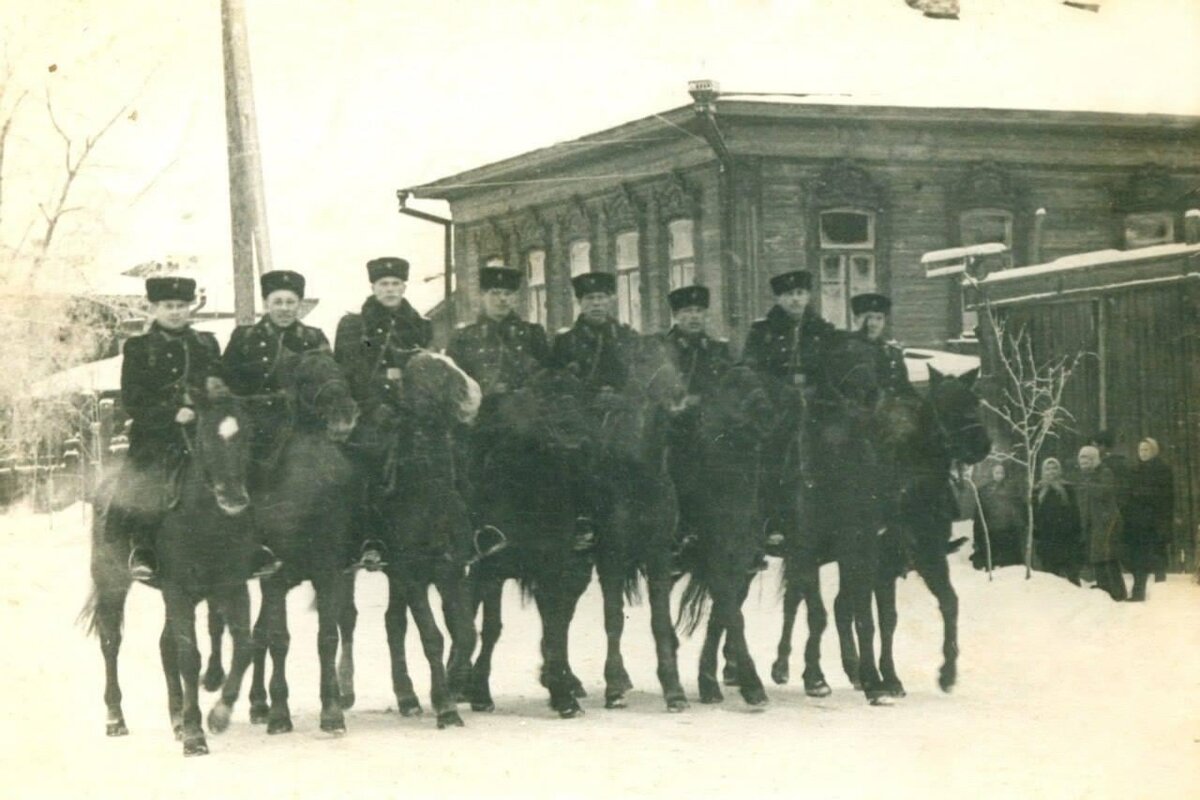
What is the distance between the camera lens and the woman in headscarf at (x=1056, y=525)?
9.41m

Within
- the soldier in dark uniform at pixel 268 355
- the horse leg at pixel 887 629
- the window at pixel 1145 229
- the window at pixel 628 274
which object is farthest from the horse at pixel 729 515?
the window at pixel 628 274

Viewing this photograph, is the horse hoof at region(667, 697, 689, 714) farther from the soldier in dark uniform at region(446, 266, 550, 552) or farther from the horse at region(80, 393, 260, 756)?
the horse at region(80, 393, 260, 756)

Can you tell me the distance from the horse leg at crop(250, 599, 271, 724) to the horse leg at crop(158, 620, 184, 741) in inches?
19.3

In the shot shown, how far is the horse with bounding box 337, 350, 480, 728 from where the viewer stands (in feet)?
23.7

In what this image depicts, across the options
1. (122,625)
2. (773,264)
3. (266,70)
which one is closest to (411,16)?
(266,70)

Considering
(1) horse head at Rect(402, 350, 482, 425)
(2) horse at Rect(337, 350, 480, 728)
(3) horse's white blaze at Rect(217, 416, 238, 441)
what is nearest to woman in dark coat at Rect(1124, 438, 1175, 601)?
(2) horse at Rect(337, 350, 480, 728)

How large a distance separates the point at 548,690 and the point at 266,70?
416 cm

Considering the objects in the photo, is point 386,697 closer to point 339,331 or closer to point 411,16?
point 339,331

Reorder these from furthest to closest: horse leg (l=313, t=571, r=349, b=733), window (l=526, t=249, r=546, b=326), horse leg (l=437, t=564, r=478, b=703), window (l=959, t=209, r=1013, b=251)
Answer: window (l=526, t=249, r=546, b=326) → window (l=959, t=209, r=1013, b=251) → horse leg (l=437, t=564, r=478, b=703) → horse leg (l=313, t=571, r=349, b=733)

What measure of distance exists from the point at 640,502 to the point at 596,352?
916 mm

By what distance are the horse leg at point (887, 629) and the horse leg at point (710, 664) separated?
38.0 inches

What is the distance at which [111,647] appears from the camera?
24.0ft

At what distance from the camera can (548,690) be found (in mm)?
7789

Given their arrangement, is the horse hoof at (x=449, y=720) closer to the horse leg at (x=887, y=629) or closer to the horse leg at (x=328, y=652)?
the horse leg at (x=328, y=652)
